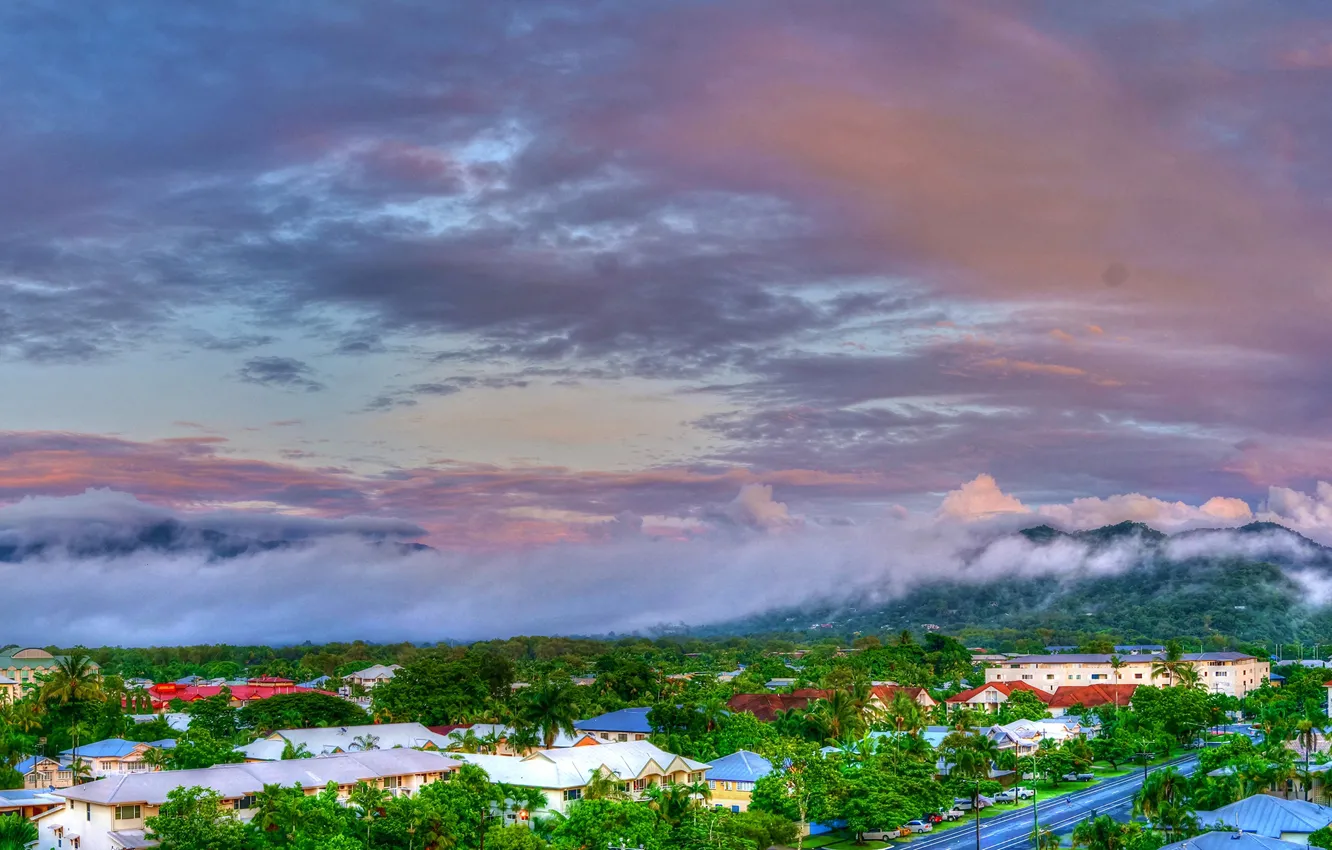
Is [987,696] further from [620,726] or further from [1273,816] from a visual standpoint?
[1273,816]

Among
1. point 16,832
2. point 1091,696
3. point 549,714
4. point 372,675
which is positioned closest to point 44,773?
point 16,832

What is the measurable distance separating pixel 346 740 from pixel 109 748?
1731 cm

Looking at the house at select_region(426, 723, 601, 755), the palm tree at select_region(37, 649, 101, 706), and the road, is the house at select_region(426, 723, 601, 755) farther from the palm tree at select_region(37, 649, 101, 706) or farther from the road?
the palm tree at select_region(37, 649, 101, 706)

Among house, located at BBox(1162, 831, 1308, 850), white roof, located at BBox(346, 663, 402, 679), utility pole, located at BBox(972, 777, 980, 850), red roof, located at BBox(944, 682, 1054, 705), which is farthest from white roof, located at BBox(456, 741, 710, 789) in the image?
white roof, located at BBox(346, 663, 402, 679)

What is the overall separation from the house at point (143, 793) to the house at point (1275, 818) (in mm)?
40524

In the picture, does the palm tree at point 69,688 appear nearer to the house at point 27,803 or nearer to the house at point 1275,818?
the house at point 27,803

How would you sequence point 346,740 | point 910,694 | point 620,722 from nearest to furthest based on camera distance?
point 346,740 → point 620,722 → point 910,694

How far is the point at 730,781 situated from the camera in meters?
79.6

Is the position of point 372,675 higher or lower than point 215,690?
lower

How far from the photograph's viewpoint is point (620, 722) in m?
104

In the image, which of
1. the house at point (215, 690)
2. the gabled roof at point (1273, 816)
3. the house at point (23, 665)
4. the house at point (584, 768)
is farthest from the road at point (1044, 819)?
the house at point (23, 665)

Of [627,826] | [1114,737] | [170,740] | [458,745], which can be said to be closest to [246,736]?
[170,740]

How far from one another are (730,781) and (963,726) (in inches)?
970

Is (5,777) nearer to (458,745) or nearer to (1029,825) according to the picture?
(458,745)
